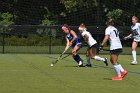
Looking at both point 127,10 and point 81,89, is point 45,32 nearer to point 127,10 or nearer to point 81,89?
point 127,10

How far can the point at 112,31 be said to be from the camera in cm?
1427

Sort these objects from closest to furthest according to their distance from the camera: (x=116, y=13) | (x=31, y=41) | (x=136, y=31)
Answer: (x=136, y=31) < (x=31, y=41) < (x=116, y=13)

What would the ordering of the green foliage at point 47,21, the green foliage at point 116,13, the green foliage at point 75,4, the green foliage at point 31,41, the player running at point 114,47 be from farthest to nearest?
1. the green foliage at point 47,21
2. the green foliage at point 116,13
3. the green foliage at point 75,4
4. the green foliage at point 31,41
5. the player running at point 114,47

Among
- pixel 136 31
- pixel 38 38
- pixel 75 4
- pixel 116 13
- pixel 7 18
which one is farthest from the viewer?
pixel 75 4

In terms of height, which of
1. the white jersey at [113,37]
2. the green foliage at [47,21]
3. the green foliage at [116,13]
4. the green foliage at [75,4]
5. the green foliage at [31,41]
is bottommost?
the green foliage at [31,41]

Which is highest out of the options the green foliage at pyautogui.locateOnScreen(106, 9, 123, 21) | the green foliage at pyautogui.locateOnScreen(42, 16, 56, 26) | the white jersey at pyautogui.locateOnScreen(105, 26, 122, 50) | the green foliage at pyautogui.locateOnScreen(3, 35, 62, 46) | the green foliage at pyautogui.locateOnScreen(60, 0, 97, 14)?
Result: the green foliage at pyautogui.locateOnScreen(60, 0, 97, 14)

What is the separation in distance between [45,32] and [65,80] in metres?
25.1

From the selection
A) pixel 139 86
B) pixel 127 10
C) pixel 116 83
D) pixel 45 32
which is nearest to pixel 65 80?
pixel 116 83

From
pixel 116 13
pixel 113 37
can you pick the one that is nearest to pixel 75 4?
pixel 116 13

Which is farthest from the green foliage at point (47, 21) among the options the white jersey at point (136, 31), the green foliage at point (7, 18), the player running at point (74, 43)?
the player running at point (74, 43)

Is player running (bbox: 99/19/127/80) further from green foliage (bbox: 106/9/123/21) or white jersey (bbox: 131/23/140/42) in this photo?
green foliage (bbox: 106/9/123/21)

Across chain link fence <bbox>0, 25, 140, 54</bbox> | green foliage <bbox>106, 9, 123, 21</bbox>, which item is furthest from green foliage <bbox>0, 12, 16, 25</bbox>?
green foliage <bbox>106, 9, 123, 21</bbox>

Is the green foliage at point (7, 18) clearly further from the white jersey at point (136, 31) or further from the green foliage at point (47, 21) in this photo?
the white jersey at point (136, 31)

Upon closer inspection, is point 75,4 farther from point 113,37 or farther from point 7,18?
point 113,37
